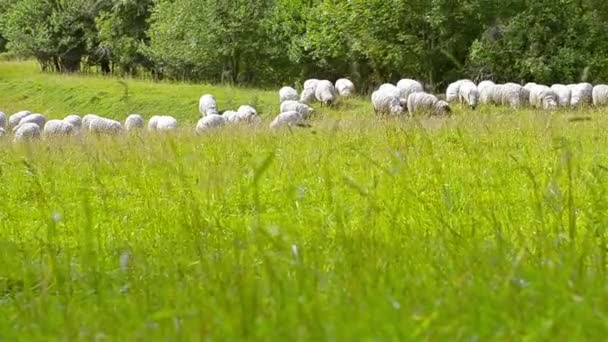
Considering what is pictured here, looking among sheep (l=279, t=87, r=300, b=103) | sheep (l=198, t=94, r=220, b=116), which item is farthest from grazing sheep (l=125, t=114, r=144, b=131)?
sheep (l=279, t=87, r=300, b=103)

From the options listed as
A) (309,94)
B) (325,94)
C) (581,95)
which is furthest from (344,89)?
(581,95)

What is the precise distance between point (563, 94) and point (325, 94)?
6555mm

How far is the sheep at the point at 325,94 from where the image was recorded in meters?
21.6

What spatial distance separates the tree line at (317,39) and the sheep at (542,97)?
10.7ft

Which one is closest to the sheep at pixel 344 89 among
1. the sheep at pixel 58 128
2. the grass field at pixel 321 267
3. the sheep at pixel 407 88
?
the sheep at pixel 407 88

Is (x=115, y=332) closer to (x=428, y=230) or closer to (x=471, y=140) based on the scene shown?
(x=428, y=230)

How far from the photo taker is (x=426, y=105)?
17234 mm

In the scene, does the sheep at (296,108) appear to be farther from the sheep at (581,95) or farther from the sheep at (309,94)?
the sheep at (581,95)

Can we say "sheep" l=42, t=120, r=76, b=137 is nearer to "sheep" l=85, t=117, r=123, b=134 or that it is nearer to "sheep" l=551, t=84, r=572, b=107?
"sheep" l=85, t=117, r=123, b=134

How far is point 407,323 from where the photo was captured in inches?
81.5

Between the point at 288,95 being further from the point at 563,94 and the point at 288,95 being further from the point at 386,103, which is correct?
the point at 563,94

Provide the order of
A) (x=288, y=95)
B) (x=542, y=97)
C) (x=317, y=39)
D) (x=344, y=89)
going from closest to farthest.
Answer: (x=542, y=97) < (x=288, y=95) < (x=344, y=89) < (x=317, y=39)

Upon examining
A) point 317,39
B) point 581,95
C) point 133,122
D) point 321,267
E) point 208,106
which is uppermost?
point 317,39

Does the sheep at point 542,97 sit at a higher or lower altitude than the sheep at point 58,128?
higher
